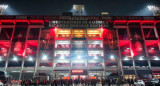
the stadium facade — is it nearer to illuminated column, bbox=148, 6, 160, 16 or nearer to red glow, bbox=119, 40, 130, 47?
red glow, bbox=119, 40, 130, 47

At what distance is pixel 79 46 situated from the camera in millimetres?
51125

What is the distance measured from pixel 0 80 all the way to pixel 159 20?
59.2m

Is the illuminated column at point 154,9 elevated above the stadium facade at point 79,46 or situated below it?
above

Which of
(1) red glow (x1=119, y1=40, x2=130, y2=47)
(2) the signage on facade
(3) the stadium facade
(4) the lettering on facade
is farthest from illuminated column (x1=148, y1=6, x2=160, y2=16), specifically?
(2) the signage on facade

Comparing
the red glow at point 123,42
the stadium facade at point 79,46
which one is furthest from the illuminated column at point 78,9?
the red glow at point 123,42

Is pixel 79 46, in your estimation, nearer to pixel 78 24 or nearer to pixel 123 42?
pixel 78 24

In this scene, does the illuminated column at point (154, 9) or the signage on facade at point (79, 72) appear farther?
the illuminated column at point (154, 9)

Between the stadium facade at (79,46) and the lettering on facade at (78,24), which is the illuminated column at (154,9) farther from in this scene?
the lettering on facade at (78,24)

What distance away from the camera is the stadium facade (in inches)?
1804

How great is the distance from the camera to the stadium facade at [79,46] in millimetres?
45812

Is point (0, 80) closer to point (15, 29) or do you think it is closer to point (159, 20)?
point (15, 29)

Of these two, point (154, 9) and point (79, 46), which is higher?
point (154, 9)

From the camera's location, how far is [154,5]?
59.6 m

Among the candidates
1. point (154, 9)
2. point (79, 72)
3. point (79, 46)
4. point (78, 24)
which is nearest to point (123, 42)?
point (79, 46)
